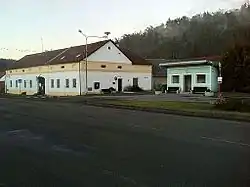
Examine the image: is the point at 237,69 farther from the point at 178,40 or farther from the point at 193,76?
the point at 178,40

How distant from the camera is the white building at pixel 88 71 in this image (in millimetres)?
63125

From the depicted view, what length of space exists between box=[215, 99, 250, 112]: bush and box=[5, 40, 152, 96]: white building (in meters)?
35.9

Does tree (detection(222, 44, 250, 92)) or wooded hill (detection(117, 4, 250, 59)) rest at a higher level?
wooded hill (detection(117, 4, 250, 59))

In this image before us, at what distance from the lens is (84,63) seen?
62.2 meters

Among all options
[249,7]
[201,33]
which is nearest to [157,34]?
[201,33]

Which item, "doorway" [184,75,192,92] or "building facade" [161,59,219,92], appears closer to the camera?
"building facade" [161,59,219,92]

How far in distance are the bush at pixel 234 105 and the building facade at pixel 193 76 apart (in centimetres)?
3056

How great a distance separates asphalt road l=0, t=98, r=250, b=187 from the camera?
7.56m

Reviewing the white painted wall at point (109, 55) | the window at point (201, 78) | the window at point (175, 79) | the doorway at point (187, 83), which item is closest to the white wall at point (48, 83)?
the white painted wall at point (109, 55)

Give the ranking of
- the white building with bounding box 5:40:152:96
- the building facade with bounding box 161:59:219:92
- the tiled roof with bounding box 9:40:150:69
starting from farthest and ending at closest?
the tiled roof with bounding box 9:40:150:69
the white building with bounding box 5:40:152:96
the building facade with bounding box 161:59:219:92

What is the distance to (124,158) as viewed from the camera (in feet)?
32.1

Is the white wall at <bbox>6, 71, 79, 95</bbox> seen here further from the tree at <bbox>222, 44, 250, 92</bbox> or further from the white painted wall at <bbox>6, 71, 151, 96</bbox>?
the tree at <bbox>222, 44, 250, 92</bbox>

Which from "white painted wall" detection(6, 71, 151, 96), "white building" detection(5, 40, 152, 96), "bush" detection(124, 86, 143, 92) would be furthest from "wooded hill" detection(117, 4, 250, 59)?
"bush" detection(124, 86, 143, 92)

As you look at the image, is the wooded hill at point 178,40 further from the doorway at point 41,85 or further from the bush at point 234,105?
the bush at point 234,105
